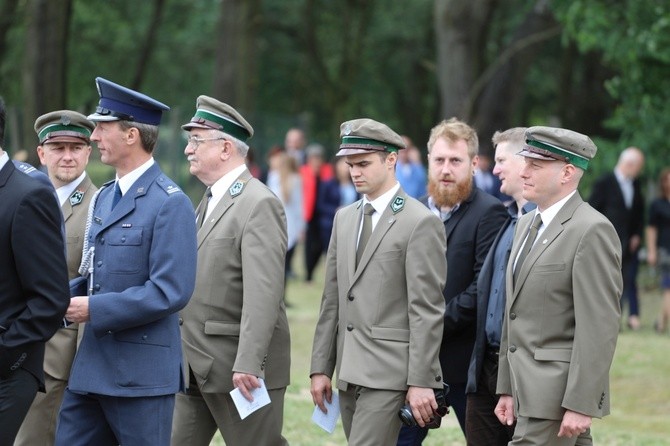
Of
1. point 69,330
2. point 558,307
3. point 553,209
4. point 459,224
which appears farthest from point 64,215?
point 558,307

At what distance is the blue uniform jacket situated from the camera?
18.2 feet

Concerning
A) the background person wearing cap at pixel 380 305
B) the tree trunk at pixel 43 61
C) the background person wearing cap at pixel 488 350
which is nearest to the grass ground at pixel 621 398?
the background person wearing cap at pixel 488 350

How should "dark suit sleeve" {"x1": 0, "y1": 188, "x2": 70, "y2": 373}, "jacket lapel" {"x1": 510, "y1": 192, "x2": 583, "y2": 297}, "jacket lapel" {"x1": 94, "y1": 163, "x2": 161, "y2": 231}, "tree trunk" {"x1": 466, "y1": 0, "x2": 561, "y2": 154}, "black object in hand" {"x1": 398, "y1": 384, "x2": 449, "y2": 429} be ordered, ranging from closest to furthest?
"dark suit sleeve" {"x1": 0, "y1": 188, "x2": 70, "y2": 373}
"jacket lapel" {"x1": 94, "y1": 163, "x2": 161, "y2": 231}
"jacket lapel" {"x1": 510, "y1": 192, "x2": 583, "y2": 297}
"black object in hand" {"x1": 398, "y1": 384, "x2": 449, "y2": 429}
"tree trunk" {"x1": 466, "y1": 0, "x2": 561, "y2": 154}

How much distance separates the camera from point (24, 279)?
5027 mm

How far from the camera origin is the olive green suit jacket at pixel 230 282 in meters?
6.43

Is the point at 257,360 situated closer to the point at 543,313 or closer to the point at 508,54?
the point at 543,313

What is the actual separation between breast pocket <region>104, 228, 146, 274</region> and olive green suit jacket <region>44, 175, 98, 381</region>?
A: 43.4 inches

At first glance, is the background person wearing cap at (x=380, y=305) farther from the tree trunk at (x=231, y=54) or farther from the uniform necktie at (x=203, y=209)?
the tree trunk at (x=231, y=54)

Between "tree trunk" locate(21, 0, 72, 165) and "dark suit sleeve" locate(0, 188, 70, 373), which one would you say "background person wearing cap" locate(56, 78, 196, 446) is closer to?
"dark suit sleeve" locate(0, 188, 70, 373)

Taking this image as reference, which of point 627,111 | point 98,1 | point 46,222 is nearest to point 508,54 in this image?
point 627,111

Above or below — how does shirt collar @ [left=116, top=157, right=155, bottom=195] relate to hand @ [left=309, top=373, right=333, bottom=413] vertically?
above

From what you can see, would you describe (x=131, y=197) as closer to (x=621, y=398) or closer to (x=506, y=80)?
(x=621, y=398)

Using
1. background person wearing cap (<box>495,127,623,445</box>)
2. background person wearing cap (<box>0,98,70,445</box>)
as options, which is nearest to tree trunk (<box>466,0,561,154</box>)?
background person wearing cap (<box>495,127,623,445</box>)

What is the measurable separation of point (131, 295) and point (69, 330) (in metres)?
1.57
